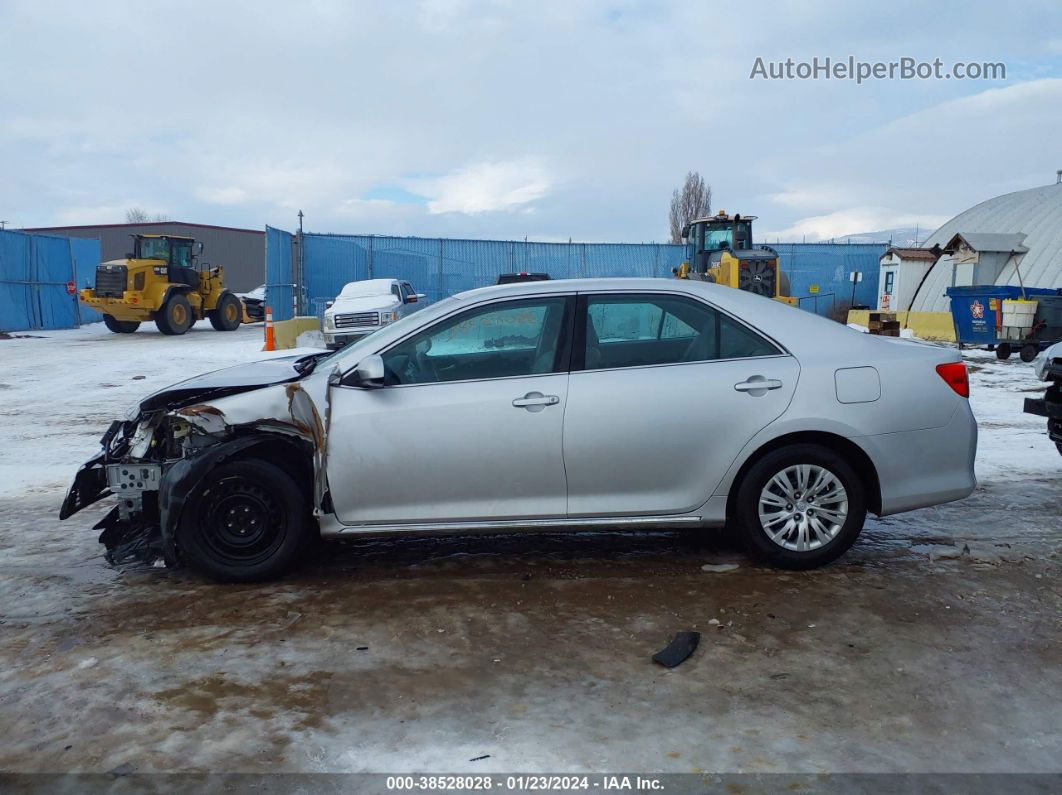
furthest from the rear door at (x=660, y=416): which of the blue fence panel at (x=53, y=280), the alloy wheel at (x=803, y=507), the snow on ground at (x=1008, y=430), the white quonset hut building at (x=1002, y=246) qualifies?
the blue fence panel at (x=53, y=280)

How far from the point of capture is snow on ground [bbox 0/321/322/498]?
25.8 ft

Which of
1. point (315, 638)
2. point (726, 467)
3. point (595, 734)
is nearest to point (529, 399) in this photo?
point (726, 467)

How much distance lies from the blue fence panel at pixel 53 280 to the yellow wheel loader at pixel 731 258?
19826 mm

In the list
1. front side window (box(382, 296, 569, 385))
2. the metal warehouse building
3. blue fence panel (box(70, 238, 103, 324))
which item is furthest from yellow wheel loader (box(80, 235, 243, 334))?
the metal warehouse building

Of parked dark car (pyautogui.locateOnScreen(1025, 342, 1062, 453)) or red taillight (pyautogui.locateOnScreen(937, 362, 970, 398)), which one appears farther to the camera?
parked dark car (pyautogui.locateOnScreen(1025, 342, 1062, 453))

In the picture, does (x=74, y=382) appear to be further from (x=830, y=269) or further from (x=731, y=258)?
(x=830, y=269)

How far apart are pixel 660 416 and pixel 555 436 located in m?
0.56

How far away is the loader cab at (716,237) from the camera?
2209 cm

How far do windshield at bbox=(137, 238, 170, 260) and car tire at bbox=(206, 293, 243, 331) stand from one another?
2.25m

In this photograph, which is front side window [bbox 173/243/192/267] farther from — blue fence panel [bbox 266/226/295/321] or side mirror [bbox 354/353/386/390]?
side mirror [bbox 354/353/386/390]

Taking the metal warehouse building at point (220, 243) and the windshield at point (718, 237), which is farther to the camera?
the metal warehouse building at point (220, 243)

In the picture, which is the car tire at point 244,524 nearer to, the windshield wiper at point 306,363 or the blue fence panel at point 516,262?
the windshield wiper at point 306,363

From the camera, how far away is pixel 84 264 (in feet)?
98.7

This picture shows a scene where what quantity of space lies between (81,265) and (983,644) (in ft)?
105
